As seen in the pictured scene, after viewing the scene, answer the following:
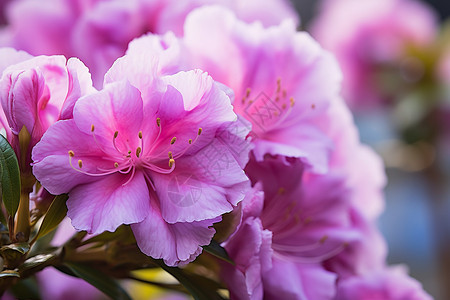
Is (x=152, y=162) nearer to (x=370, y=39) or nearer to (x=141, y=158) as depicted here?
(x=141, y=158)

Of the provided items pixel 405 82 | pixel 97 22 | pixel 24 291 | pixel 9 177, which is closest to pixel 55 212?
pixel 9 177

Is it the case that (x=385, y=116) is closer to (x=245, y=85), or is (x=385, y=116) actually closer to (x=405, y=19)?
(x=405, y=19)

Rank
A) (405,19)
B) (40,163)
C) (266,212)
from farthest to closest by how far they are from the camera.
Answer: (405,19) → (266,212) → (40,163)

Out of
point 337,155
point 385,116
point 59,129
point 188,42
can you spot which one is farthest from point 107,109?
point 385,116

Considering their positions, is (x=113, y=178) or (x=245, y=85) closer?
(x=113, y=178)

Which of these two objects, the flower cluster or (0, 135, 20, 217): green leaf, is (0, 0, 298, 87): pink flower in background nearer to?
the flower cluster
